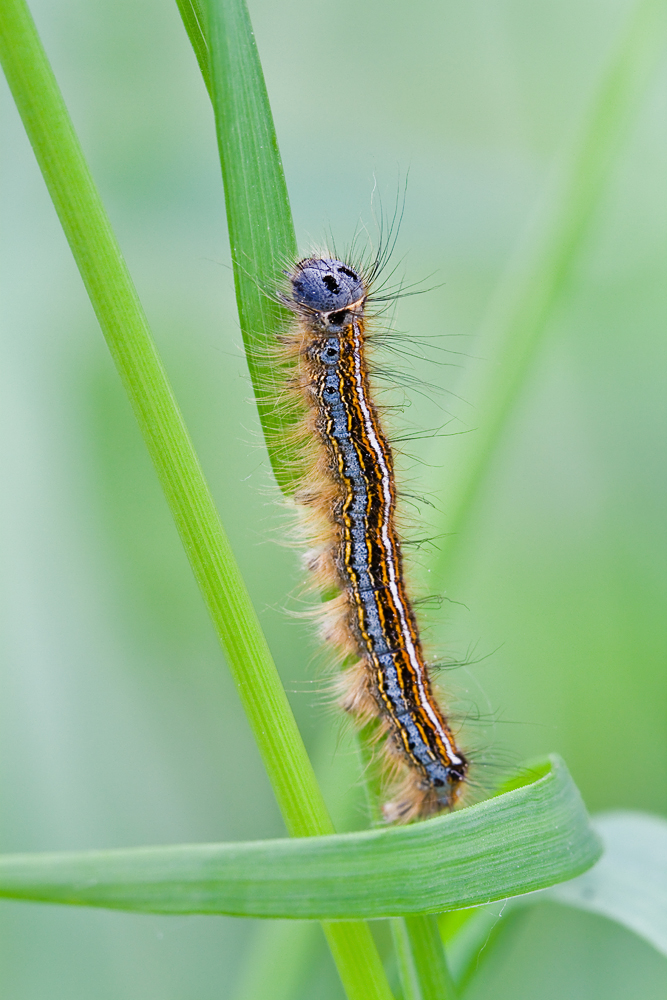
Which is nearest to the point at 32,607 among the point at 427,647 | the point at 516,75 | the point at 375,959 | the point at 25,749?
the point at 25,749

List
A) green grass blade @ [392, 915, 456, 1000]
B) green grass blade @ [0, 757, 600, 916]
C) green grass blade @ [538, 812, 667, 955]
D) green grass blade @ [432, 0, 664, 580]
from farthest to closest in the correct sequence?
green grass blade @ [432, 0, 664, 580] → green grass blade @ [538, 812, 667, 955] → green grass blade @ [392, 915, 456, 1000] → green grass blade @ [0, 757, 600, 916]

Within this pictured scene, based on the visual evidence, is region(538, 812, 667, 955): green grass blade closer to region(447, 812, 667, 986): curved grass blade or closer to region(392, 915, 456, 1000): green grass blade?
region(447, 812, 667, 986): curved grass blade

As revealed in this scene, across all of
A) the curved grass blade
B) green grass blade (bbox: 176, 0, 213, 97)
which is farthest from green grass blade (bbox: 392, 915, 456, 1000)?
green grass blade (bbox: 176, 0, 213, 97)

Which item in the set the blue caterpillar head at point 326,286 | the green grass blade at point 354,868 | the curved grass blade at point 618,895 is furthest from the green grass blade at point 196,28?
the curved grass blade at point 618,895

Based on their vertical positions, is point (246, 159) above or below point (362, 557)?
above

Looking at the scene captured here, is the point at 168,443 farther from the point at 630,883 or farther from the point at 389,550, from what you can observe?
the point at 630,883

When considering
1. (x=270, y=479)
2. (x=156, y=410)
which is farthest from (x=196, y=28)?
(x=270, y=479)

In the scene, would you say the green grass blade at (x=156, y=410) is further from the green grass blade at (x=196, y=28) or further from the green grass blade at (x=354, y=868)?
the green grass blade at (x=196, y=28)
